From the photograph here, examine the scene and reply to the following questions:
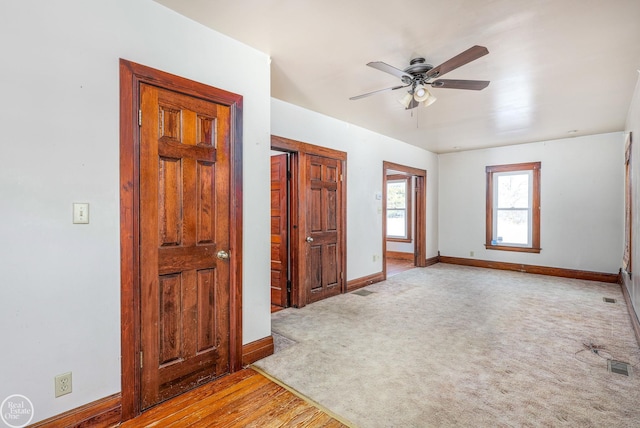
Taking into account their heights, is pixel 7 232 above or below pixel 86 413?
above

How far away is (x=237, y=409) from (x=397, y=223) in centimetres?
686

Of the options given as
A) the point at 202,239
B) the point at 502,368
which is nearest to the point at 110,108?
the point at 202,239

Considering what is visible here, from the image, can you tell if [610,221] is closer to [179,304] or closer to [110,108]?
[179,304]

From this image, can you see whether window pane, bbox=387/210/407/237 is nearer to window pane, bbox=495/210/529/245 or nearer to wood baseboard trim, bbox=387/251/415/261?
wood baseboard trim, bbox=387/251/415/261

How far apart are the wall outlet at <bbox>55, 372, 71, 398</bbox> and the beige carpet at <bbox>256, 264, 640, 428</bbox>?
1.26 m

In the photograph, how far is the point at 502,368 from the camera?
252 cm

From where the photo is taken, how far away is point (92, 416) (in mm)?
1780

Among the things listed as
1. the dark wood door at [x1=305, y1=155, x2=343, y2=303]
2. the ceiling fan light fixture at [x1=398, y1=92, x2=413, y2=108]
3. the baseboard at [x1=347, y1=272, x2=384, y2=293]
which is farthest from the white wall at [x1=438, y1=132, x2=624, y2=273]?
the ceiling fan light fixture at [x1=398, y1=92, x2=413, y2=108]

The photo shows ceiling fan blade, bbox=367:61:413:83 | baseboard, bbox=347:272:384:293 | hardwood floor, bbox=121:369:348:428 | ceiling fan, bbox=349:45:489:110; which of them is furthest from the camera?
baseboard, bbox=347:272:384:293

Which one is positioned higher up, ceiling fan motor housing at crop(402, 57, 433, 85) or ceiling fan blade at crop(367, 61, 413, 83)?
ceiling fan motor housing at crop(402, 57, 433, 85)

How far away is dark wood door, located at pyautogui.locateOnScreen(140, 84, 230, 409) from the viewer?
2006mm

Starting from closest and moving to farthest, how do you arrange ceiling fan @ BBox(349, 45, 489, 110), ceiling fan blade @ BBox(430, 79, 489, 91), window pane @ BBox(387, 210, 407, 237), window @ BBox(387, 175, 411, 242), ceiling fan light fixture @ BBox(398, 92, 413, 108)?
ceiling fan @ BBox(349, 45, 489, 110)
ceiling fan blade @ BBox(430, 79, 489, 91)
ceiling fan light fixture @ BBox(398, 92, 413, 108)
window @ BBox(387, 175, 411, 242)
window pane @ BBox(387, 210, 407, 237)

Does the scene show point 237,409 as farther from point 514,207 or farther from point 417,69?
point 514,207

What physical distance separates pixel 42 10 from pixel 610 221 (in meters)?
7.71
